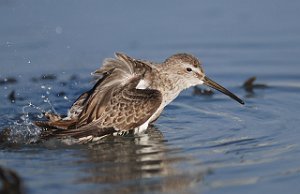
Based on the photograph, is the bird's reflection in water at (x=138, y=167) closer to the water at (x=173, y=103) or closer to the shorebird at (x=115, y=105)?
the water at (x=173, y=103)

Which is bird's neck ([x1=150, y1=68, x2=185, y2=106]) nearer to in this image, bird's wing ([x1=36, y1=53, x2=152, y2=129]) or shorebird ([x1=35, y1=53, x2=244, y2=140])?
shorebird ([x1=35, y1=53, x2=244, y2=140])

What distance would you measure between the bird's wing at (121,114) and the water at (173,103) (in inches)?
8.4

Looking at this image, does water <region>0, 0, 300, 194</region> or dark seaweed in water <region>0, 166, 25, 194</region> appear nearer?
dark seaweed in water <region>0, 166, 25, 194</region>

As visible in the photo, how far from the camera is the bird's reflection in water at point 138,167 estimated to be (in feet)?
27.7

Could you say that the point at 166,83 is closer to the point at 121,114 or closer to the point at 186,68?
the point at 186,68

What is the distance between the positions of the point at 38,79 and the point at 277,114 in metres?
4.07

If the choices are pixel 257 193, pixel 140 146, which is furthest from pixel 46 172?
pixel 257 193

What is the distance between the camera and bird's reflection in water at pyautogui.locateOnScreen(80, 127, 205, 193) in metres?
8.45

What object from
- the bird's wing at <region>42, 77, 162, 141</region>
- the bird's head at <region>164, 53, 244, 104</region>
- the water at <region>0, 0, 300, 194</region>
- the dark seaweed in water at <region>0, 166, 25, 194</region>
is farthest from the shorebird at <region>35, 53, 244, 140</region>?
the dark seaweed in water at <region>0, 166, 25, 194</region>

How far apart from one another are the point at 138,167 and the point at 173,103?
11.0 ft

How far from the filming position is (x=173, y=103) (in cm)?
1239

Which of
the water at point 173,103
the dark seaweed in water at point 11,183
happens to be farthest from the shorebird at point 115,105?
the dark seaweed in water at point 11,183

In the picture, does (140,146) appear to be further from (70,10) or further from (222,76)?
(70,10)

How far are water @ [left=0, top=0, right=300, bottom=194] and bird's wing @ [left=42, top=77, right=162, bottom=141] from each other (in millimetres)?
213
